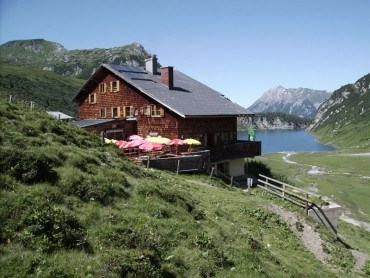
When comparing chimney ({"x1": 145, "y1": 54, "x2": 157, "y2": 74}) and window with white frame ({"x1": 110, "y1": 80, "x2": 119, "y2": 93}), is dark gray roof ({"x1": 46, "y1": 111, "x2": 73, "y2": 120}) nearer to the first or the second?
window with white frame ({"x1": 110, "y1": 80, "x2": 119, "y2": 93})

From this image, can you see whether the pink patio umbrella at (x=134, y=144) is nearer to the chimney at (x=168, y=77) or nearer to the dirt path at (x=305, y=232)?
the chimney at (x=168, y=77)

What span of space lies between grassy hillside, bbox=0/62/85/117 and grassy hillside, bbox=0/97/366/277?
353 ft

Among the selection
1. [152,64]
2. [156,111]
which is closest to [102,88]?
[152,64]

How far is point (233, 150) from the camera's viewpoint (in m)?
39.8

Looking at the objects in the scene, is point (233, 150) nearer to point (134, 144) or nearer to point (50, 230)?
point (134, 144)

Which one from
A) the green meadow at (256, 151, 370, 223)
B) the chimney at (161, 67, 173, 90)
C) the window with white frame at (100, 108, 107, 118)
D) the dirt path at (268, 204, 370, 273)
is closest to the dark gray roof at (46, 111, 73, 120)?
the window with white frame at (100, 108, 107, 118)

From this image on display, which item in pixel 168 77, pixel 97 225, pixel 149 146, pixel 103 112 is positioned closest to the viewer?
pixel 97 225

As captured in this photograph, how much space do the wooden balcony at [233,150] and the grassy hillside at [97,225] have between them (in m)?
20.0

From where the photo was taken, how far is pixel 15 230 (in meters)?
9.02

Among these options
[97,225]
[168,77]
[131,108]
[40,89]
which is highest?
[40,89]

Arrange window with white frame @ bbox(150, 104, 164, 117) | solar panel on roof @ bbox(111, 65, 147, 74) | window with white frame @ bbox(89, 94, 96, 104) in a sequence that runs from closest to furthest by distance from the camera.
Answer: window with white frame @ bbox(150, 104, 164, 117), solar panel on roof @ bbox(111, 65, 147, 74), window with white frame @ bbox(89, 94, 96, 104)

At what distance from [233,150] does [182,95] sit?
829cm

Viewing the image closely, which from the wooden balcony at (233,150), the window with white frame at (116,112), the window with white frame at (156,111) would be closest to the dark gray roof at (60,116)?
the window with white frame at (116,112)

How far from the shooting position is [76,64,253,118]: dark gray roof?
1481 inches
